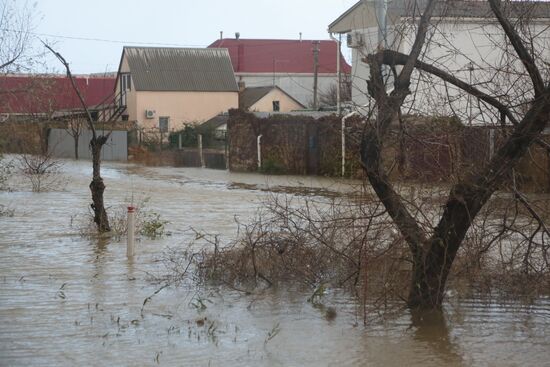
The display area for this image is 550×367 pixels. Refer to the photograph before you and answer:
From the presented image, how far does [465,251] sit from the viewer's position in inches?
440

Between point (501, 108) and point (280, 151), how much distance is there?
82.2 ft

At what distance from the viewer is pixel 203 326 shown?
10297 mm

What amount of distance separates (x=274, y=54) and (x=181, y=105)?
14.3 meters

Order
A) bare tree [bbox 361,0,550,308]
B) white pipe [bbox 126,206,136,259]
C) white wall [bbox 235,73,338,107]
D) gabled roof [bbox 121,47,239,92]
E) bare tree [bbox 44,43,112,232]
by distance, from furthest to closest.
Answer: white wall [bbox 235,73,338,107]
gabled roof [bbox 121,47,239,92]
bare tree [bbox 44,43,112,232]
white pipe [bbox 126,206,136,259]
bare tree [bbox 361,0,550,308]

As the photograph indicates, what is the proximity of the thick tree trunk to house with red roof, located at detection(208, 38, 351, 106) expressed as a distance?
48.2 metres

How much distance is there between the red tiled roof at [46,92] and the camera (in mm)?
20203

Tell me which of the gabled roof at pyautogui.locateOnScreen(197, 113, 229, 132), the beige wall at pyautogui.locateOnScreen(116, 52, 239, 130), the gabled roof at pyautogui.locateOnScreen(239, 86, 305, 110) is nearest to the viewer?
the gabled roof at pyautogui.locateOnScreen(197, 113, 229, 132)

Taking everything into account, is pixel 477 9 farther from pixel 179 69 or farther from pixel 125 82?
pixel 125 82

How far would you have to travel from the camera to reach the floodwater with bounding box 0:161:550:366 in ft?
30.1

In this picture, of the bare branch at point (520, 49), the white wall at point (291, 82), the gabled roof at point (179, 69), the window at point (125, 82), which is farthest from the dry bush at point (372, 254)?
the white wall at point (291, 82)

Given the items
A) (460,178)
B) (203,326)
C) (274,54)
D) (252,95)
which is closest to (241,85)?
(252,95)

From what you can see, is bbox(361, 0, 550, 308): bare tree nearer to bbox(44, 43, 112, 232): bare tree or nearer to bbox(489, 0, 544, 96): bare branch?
bbox(489, 0, 544, 96): bare branch

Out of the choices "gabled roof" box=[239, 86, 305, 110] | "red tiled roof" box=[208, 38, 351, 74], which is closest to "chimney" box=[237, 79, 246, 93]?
"gabled roof" box=[239, 86, 305, 110]

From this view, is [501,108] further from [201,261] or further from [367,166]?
[201,261]
